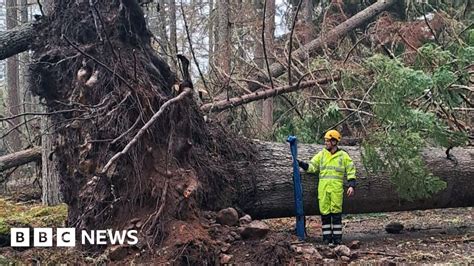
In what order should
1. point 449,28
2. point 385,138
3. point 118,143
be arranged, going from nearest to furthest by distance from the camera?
1. point 118,143
2. point 385,138
3. point 449,28

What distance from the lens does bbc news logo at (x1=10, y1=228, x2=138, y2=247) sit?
4758 millimetres

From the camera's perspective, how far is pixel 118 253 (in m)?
4.58

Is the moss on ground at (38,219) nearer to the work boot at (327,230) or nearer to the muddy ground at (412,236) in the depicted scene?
the muddy ground at (412,236)

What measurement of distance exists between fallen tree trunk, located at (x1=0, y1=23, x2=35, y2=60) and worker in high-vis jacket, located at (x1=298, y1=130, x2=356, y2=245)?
398cm

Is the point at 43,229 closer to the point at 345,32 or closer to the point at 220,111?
the point at 220,111

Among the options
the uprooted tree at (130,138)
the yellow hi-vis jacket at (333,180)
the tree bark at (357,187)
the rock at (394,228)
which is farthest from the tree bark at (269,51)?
the uprooted tree at (130,138)

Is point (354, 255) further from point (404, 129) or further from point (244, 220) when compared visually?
point (404, 129)

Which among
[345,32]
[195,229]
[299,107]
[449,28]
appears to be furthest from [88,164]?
[345,32]

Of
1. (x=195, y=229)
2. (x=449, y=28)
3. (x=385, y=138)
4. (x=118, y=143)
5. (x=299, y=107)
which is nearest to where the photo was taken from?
(x=195, y=229)

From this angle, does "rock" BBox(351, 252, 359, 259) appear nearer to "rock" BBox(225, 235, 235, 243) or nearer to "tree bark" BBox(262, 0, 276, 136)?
"rock" BBox(225, 235, 235, 243)

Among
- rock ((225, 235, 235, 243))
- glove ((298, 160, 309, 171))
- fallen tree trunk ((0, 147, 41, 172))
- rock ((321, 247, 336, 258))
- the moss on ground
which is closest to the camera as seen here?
rock ((225, 235, 235, 243))

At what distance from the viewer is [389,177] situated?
21.9 ft

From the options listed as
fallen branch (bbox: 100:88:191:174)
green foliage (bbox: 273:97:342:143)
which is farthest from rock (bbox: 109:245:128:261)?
green foliage (bbox: 273:97:342:143)

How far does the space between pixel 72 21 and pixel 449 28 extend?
693 centimetres
